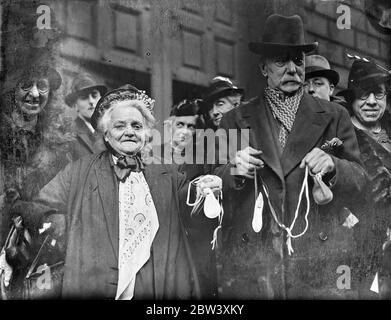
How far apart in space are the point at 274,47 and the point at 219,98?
721 mm

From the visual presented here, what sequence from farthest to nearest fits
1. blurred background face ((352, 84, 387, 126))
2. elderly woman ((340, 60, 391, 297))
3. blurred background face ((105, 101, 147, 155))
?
1. blurred background face ((352, 84, 387, 126))
2. blurred background face ((105, 101, 147, 155))
3. elderly woman ((340, 60, 391, 297))

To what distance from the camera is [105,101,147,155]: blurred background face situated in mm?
7730

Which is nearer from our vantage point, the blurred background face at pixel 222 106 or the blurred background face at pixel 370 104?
the blurred background face at pixel 222 106

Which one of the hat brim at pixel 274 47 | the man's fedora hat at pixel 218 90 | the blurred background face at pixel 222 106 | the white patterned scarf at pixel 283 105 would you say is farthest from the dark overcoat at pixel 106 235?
the hat brim at pixel 274 47

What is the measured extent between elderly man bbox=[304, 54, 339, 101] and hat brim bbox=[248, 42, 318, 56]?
9 cm

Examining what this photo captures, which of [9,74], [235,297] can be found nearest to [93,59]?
[9,74]

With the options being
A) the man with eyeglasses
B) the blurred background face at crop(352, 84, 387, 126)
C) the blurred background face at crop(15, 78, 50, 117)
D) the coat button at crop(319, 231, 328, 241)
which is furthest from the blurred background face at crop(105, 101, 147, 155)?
the blurred background face at crop(352, 84, 387, 126)

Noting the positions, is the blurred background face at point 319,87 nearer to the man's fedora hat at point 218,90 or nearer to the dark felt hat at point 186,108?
the man's fedora hat at point 218,90

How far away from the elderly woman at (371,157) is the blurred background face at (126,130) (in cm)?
200

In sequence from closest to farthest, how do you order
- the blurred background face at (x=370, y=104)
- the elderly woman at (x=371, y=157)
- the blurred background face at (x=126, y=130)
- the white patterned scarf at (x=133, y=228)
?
1. the white patterned scarf at (x=133, y=228)
2. the elderly woman at (x=371, y=157)
3. the blurred background face at (x=126, y=130)
4. the blurred background face at (x=370, y=104)

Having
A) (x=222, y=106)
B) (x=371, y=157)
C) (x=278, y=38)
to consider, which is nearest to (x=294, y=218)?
(x=371, y=157)

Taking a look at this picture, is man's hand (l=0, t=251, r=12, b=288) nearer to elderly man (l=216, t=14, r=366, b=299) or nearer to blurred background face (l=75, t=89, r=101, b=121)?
blurred background face (l=75, t=89, r=101, b=121)

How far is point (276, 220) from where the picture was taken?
7.55m

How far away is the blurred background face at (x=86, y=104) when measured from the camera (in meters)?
7.81
